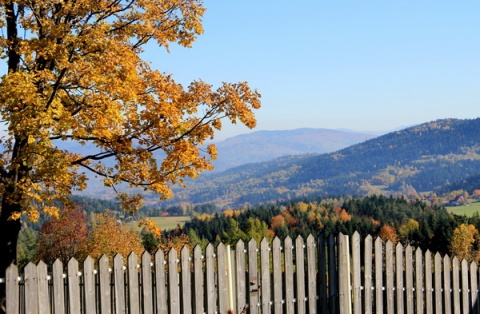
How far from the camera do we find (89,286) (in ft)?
32.4

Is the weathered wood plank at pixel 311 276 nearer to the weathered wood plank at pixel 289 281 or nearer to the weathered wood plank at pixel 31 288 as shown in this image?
the weathered wood plank at pixel 289 281

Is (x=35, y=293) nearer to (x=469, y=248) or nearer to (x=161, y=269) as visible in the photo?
(x=161, y=269)

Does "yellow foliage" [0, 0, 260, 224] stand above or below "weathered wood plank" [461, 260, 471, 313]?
above

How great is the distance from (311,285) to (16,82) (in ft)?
21.5

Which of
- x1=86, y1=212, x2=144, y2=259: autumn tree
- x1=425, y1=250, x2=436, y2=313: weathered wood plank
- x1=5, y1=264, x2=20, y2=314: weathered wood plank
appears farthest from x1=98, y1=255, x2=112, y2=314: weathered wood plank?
x1=86, y1=212, x2=144, y2=259: autumn tree

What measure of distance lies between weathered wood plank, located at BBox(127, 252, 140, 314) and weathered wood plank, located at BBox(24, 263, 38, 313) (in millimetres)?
1505

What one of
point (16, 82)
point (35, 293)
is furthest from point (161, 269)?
point (16, 82)

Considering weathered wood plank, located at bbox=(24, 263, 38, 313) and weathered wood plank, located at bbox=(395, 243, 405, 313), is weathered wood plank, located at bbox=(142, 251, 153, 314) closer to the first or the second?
weathered wood plank, located at bbox=(24, 263, 38, 313)

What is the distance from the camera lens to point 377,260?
42.4 feet

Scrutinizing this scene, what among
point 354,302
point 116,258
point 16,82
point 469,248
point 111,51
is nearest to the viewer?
point 116,258

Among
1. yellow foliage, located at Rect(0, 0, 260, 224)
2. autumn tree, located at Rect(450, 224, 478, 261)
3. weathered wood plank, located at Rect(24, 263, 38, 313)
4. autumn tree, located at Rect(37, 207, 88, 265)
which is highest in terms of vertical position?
yellow foliage, located at Rect(0, 0, 260, 224)

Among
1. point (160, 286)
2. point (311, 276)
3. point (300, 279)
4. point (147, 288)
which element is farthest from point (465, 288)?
point (147, 288)

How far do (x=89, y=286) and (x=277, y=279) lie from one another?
12.0 ft

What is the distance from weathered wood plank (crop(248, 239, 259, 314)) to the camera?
37.9 feet
